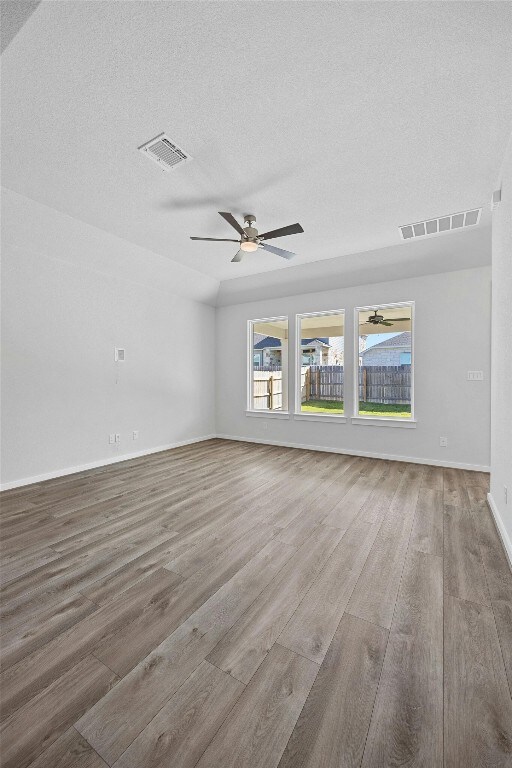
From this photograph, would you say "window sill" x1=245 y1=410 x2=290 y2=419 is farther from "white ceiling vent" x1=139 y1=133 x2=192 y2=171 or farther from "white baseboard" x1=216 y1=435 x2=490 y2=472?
"white ceiling vent" x1=139 y1=133 x2=192 y2=171

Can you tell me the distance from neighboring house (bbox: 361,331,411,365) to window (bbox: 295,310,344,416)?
55cm

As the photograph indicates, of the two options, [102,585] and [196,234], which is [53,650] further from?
[196,234]

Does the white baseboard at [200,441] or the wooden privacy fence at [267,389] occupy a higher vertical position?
the wooden privacy fence at [267,389]

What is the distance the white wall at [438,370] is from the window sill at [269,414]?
0.49 m

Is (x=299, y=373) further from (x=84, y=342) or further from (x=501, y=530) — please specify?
(x=501, y=530)

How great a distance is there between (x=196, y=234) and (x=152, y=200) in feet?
2.97

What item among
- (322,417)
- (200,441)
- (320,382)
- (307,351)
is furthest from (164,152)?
(200,441)

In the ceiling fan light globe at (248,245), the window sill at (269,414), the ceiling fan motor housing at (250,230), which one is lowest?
the window sill at (269,414)

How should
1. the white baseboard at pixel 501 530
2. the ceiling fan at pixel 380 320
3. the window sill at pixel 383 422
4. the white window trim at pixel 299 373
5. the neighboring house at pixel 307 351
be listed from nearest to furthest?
the white baseboard at pixel 501 530
the window sill at pixel 383 422
the ceiling fan at pixel 380 320
the white window trim at pixel 299 373
the neighboring house at pixel 307 351

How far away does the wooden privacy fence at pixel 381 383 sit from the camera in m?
5.18

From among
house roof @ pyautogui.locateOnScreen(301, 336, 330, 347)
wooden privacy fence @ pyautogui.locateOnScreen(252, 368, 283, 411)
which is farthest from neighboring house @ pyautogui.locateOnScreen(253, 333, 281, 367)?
house roof @ pyautogui.locateOnScreen(301, 336, 330, 347)

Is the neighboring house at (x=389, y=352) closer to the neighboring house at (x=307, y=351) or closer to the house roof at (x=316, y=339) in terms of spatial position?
the neighboring house at (x=307, y=351)

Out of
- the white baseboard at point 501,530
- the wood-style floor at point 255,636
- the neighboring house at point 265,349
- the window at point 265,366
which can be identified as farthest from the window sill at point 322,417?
the white baseboard at point 501,530

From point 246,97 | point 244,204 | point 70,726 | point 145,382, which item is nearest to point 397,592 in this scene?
point 70,726
